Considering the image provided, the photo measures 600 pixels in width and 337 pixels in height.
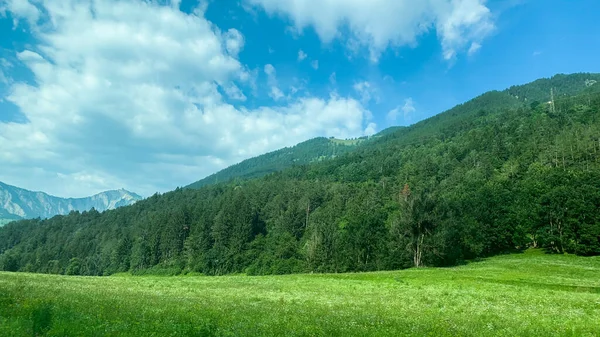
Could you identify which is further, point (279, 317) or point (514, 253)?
point (514, 253)

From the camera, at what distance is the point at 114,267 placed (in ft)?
653

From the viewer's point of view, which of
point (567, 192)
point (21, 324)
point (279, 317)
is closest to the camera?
point (21, 324)

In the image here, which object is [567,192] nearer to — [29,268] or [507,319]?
[507,319]

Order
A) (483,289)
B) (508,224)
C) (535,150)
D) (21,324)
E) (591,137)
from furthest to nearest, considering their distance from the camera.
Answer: (535,150)
(591,137)
(508,224)
(483,289)
(21,324)

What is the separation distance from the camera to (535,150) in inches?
7544

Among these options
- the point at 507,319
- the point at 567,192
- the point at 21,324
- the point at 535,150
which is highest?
the point at 535,150

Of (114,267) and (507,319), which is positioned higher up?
(507,319)

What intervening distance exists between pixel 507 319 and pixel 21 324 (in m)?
26.2

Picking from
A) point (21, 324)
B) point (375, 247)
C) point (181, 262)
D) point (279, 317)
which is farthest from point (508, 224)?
point (181, 262)

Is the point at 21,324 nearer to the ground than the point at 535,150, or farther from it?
nearer to the ground

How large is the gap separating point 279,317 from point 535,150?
21258 cm

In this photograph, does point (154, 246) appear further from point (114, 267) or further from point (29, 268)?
point (29, 268)

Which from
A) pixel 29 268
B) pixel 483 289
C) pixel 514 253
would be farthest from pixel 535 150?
pixel 29 268

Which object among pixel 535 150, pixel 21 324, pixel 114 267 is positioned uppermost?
pixel 535 150
